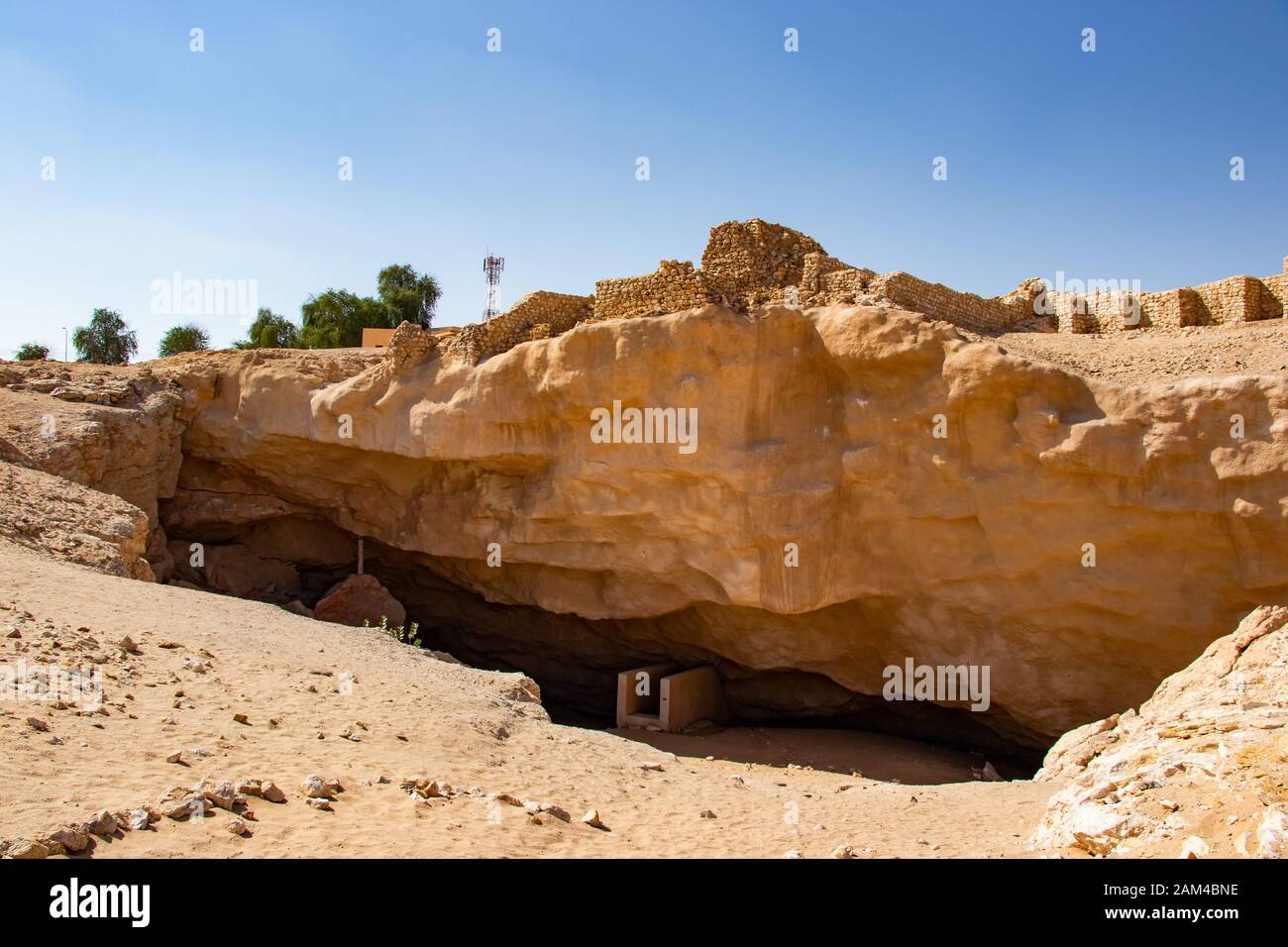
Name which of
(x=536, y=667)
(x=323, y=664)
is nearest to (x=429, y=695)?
(x=323, y=664)

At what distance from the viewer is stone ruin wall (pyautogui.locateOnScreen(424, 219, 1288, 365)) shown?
14.5 m

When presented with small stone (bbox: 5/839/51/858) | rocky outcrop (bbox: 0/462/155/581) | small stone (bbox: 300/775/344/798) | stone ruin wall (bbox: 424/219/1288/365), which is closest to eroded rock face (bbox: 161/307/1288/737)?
stone ruin wall (bbox: 424/219/1288/365)

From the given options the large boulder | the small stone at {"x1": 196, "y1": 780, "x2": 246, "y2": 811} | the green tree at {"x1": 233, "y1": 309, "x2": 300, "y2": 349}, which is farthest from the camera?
the green tree at {"x1": 233, "y1": 309, "x2": 300, "y2": 349}

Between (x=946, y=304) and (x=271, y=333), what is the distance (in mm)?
23610

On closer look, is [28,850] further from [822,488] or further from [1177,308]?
[1177,308]

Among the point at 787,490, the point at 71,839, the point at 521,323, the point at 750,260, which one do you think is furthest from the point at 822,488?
the point at 71,839

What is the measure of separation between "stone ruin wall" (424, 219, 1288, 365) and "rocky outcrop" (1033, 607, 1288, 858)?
25.3ft

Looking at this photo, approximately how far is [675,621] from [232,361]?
30.9 feet

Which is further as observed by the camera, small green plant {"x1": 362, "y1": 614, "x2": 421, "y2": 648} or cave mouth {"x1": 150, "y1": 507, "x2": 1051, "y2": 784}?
cave mouth {"x1": 150, "y1": 507, "x2": 1051, "y2": 784}

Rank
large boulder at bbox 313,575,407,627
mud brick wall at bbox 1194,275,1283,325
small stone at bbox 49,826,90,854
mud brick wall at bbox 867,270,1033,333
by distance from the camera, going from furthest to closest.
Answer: large boulder at bbox 313,575,407,627, mud brick wall at bbox 1194,275,1283,325, mud brick wall at bbox 867,270,1033,333, small stone at bbox 49,826,90,854

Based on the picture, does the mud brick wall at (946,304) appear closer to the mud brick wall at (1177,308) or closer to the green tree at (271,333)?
the mud brick wall at (1177,308)

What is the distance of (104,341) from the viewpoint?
110 feet

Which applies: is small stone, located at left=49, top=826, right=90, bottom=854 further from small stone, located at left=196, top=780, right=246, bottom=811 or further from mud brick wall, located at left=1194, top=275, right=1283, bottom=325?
mud brick wall, located at left=1194, top=275, right=1283, bottom=325

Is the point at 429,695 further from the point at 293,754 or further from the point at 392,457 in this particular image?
the point at 392,457
